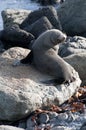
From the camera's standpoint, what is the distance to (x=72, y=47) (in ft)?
43.4

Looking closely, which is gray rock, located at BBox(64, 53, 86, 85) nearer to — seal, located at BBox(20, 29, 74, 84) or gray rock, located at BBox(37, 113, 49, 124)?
seal, located at BBox(20, 29, 74, 84)

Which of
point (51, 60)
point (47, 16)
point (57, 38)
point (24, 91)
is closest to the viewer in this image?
point (24, 91)

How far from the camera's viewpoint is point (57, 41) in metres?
10.9

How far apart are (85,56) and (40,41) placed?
115 centimetres

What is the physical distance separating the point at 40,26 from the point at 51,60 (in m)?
4.40

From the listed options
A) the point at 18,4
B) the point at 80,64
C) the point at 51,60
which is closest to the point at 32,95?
the point at 51,60

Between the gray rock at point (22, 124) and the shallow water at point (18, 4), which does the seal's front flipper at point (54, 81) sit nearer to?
the gray rock at point (22, 124)

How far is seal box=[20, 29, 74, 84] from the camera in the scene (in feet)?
33.8

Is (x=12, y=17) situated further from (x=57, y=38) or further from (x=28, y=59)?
(x=28, y=59)

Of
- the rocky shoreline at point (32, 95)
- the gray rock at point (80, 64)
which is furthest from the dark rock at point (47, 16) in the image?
the gray rock at point (80, 64)

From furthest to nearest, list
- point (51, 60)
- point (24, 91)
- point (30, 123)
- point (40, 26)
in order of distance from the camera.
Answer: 1. point (40, 26)
2. point (51, 60)
3. point (24, 91)
4. point (30, 123)

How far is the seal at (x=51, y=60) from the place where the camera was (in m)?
10.3

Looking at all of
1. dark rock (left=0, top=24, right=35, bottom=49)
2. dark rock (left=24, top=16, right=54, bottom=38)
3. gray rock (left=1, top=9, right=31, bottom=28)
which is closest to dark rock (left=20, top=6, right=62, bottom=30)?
dark rock (left=24, top=16, right=54, bottom=38)

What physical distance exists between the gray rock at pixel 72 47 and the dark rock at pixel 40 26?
0.79 meters
